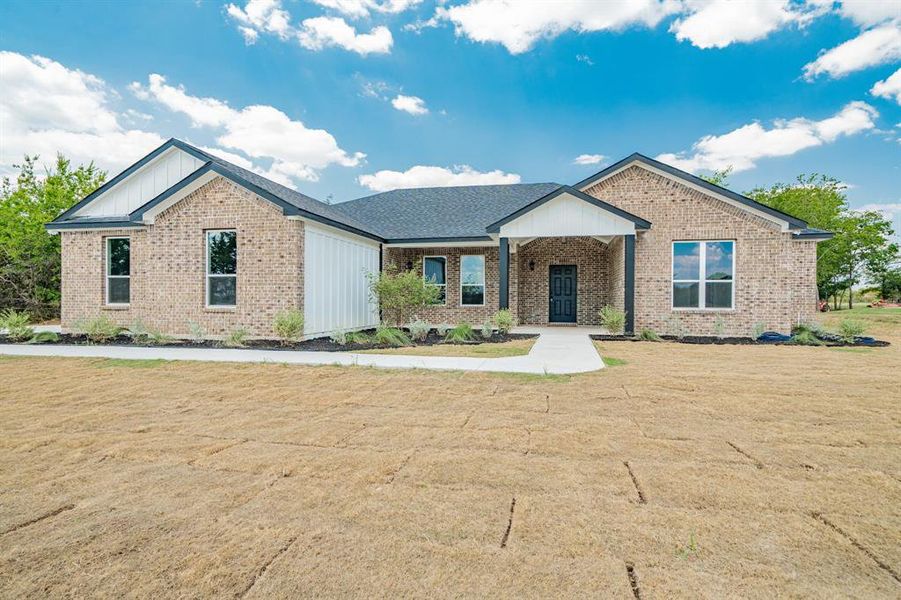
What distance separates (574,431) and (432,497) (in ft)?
6.23

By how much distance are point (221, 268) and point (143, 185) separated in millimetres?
4612

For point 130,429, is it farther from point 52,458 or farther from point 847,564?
point 847,564

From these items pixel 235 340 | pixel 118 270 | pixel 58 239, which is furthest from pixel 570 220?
pixel 58 239

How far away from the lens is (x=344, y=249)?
12992 millimetres

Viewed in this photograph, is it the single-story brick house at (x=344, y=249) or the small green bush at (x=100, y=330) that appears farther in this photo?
the small green bush at (x=100, y=330)

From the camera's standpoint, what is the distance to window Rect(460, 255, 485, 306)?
625 inches

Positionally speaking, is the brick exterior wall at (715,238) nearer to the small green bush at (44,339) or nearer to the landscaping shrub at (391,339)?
the landscaping shrub at (391,339)

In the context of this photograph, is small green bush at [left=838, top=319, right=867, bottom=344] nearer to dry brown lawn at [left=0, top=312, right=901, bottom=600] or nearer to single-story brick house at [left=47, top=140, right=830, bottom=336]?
single-story brick house at [left=47, top=140, right=830, bottom=336]

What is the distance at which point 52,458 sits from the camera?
3.53m

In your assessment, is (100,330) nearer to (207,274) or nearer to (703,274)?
(207,274)

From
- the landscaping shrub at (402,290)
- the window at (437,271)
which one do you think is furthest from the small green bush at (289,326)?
the window at (437,271)

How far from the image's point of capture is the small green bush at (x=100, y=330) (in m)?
11.3

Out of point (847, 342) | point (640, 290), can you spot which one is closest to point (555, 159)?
point (640, 290)

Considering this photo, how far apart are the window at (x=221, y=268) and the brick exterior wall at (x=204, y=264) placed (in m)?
0.16
